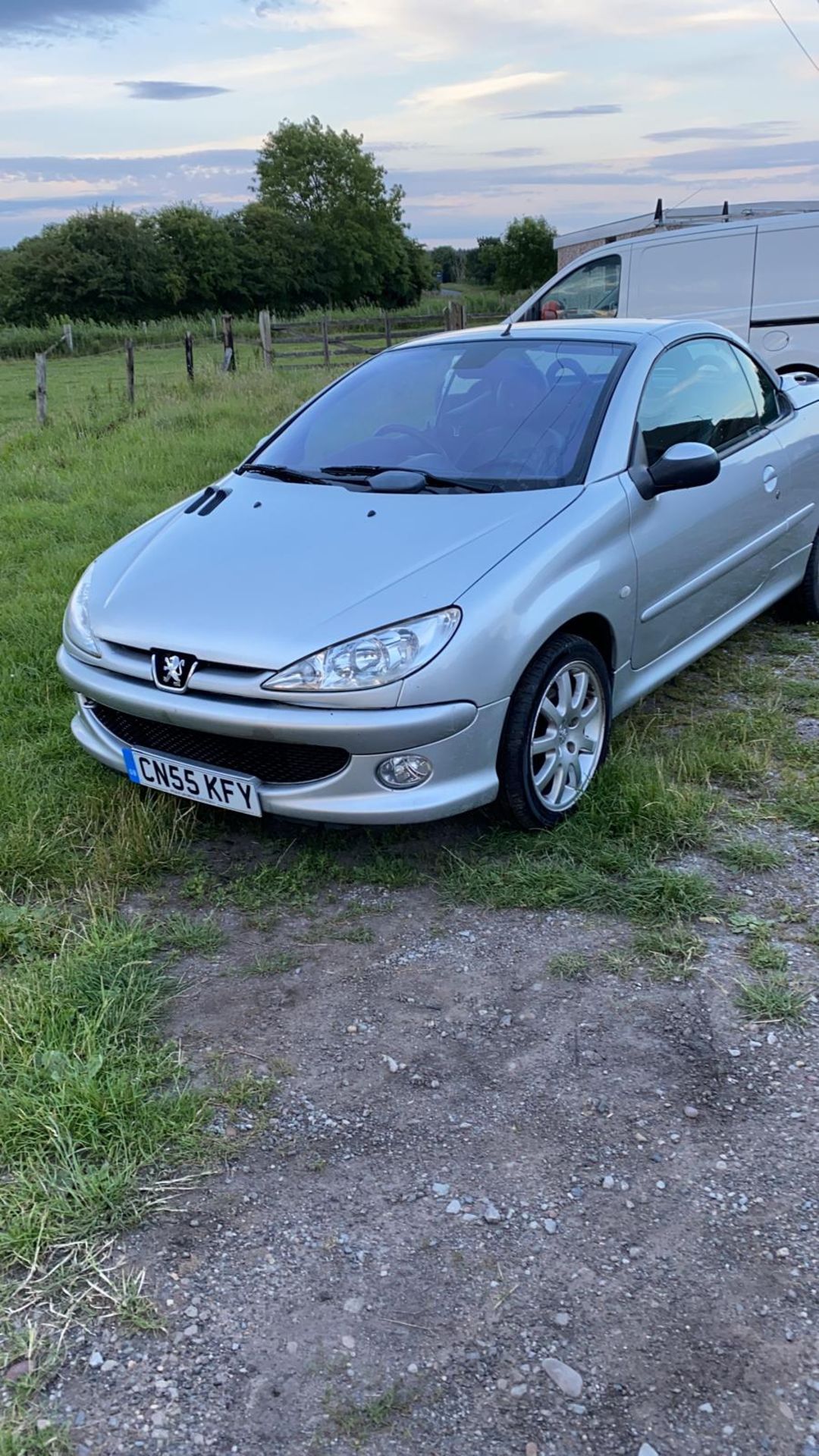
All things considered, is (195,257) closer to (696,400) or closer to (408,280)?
(408,280)

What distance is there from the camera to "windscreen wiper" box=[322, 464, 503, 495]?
3.61 metres

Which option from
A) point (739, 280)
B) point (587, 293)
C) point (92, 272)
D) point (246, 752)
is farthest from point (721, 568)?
point (92, 272)

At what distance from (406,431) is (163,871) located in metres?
1.85

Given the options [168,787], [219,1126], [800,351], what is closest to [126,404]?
[800,351]

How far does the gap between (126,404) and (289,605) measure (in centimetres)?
1164

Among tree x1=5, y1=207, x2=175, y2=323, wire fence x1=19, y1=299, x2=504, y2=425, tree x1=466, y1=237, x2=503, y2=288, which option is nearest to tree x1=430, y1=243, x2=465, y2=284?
tree x1=466, y1=237, x2=503, y2=288

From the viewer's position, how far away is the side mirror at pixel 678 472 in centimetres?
363

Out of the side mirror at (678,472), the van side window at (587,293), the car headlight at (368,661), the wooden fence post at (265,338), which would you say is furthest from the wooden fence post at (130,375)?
the car headlight at (368,661)

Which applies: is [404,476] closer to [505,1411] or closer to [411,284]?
[505,1411]

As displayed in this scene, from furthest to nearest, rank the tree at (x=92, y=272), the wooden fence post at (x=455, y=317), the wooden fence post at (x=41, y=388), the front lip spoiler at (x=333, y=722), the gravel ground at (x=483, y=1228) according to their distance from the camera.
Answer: the tree at (x=92, y=272) → the wooden fence post at (x=455, y=317) → the wooden fence post at (x=41, y=388) → the front lip spoiler at (x=333, y=722) → the gravel ground at (x=483, y=1228)

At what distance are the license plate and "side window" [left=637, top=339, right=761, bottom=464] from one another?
6.04ft

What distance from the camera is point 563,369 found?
3980mm

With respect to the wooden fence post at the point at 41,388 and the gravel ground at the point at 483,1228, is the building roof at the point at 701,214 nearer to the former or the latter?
the wooden fence post at the point at 41,388

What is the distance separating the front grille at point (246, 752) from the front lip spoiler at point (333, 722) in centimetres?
5
